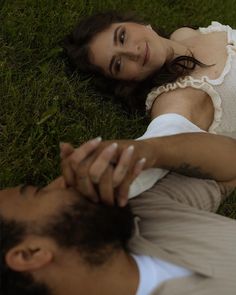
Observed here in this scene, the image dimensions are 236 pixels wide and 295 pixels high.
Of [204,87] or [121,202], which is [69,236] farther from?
[204,87]

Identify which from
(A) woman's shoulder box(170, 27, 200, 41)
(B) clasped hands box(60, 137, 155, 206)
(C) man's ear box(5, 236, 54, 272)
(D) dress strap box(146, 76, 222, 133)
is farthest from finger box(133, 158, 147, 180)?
(A) woman's shoulder box(170, 27, 200, 41)

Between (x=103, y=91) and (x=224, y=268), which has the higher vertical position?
(x=103, y=91)

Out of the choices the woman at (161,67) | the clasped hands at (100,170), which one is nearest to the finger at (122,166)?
the clasped hands at (100,170)

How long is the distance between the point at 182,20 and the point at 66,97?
4.29 ft

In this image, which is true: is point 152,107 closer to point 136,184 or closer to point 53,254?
point 136,184

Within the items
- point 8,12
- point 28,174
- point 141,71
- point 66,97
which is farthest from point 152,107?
point 8,12

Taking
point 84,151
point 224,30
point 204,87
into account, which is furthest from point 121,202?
point 224,30

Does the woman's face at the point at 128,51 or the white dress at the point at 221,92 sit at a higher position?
the woman's face at the point at 128,51

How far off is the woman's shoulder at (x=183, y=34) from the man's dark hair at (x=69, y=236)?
78.2 inches

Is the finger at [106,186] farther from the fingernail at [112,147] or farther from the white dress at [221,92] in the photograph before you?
the white dress at [221,92]

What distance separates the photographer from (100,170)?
90.9 inches

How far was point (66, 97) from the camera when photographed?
368cm

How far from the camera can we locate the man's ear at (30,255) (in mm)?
2168

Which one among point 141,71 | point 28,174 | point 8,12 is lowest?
point 28,174
